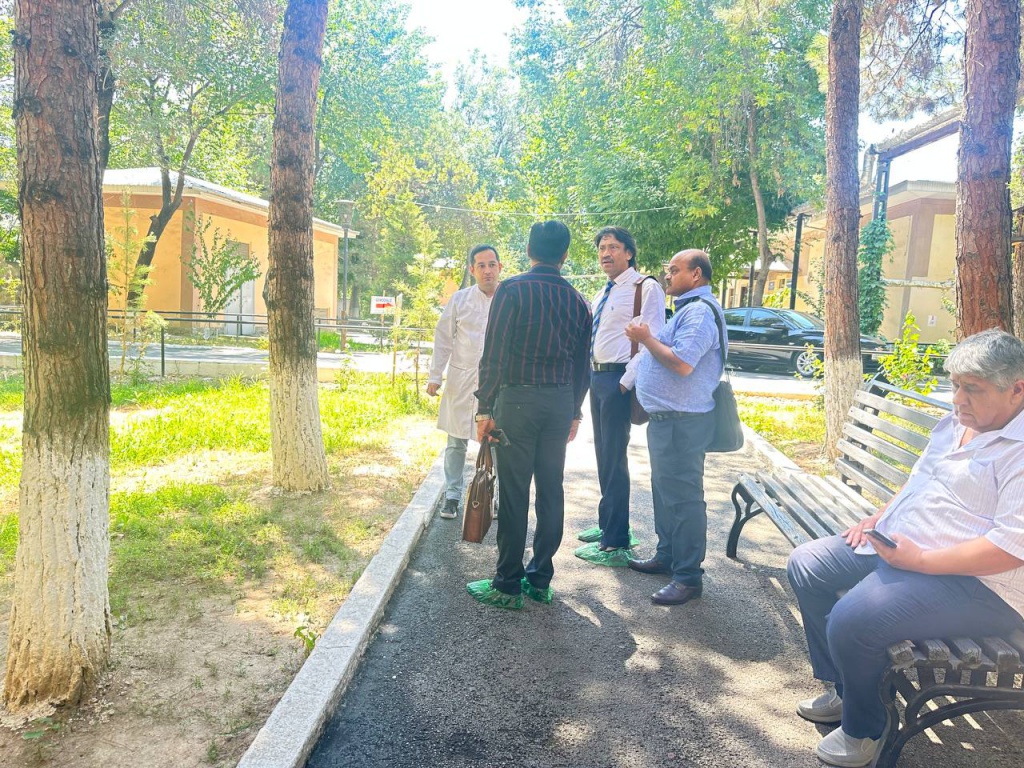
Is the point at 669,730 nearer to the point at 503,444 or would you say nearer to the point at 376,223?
the point at 503,444

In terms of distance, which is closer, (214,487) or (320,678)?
(320,678)

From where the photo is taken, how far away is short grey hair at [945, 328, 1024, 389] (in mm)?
2543

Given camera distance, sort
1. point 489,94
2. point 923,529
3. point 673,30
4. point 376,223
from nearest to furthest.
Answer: point 923,529 < point 673,30 < point 376,223 < point 489,94

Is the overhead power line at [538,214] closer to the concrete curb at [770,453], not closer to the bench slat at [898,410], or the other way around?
the concrete curb at [770,453]

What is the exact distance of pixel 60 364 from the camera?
2832mm

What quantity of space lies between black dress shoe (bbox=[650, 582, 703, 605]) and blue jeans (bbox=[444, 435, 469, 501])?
6.48 feet

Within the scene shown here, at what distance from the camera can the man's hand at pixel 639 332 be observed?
12.7 ft

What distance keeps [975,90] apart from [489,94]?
57046mm

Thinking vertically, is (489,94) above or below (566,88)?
above

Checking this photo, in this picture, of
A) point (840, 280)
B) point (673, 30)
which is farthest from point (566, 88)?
point (840, 280)

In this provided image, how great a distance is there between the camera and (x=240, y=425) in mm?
8656

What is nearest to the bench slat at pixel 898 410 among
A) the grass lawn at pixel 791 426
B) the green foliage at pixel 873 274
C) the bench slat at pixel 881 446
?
the bench slat at pixel 881 446

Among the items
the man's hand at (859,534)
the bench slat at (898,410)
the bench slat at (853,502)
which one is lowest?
the bench slat at (853,502)

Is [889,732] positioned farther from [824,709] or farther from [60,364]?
[60,364]
